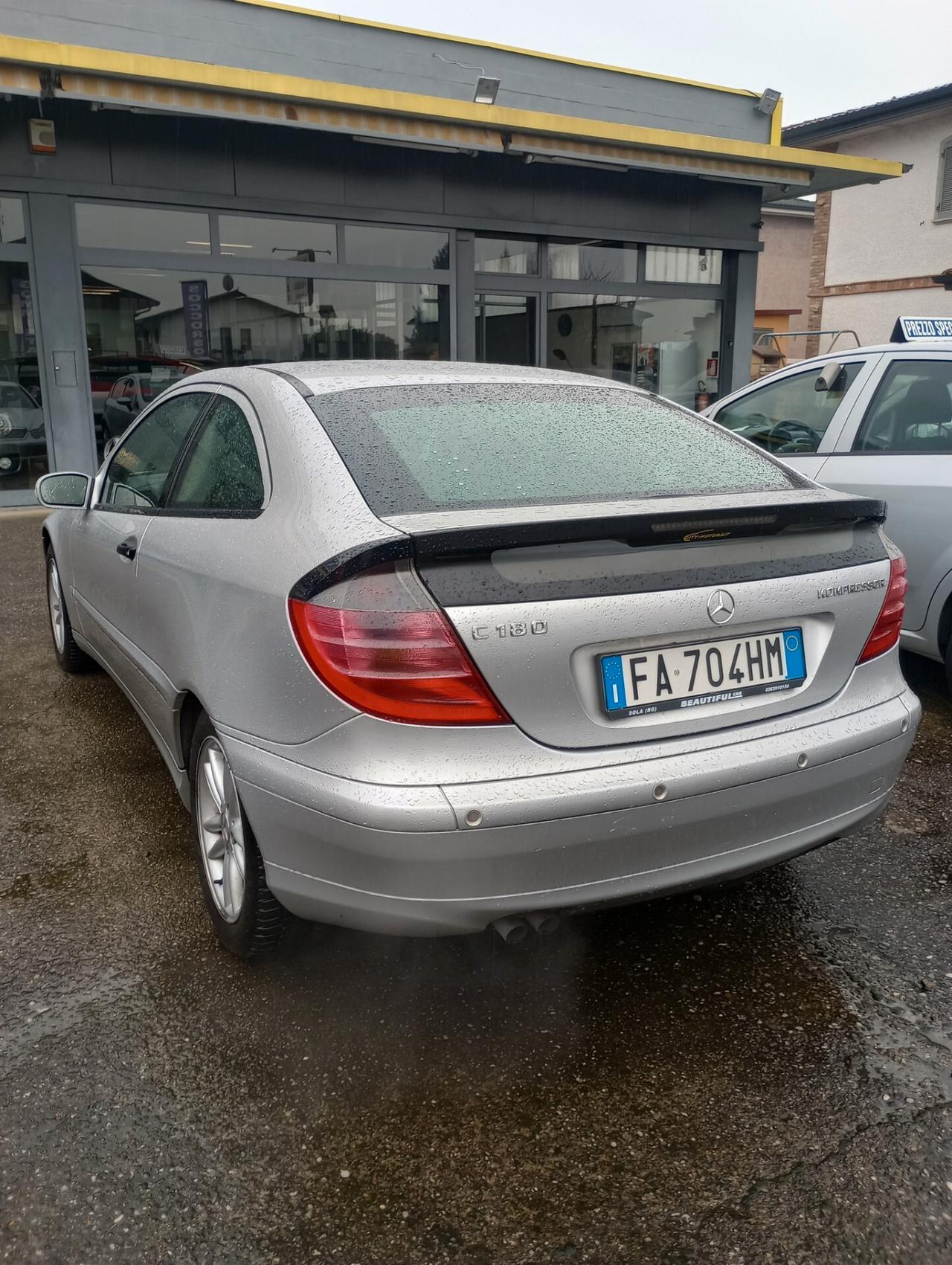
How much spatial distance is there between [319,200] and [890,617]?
10057 mm

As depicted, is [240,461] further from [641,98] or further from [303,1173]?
[641,98]

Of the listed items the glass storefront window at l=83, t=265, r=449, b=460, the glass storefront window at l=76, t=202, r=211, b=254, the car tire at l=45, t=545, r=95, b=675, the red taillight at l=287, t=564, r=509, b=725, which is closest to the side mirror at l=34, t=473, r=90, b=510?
the car tire at l=45, t=545, r=95, b=675

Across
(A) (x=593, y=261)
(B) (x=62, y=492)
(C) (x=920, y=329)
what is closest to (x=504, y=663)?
(B) (x=62, y=492)

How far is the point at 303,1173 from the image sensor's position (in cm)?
191

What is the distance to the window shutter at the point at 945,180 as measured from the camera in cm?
2052

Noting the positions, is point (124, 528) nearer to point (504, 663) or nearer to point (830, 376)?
point (504, 663)

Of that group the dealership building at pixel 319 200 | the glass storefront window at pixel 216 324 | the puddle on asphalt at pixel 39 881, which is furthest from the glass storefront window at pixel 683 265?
the puddle on asphalt at pixel 39 881

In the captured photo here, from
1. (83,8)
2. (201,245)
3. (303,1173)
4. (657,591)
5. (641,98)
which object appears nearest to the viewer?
(303,1173)

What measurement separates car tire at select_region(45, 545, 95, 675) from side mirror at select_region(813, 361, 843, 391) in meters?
3.71

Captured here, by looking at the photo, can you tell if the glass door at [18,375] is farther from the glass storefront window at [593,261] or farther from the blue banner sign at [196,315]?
the glass storefront window at [593,261]

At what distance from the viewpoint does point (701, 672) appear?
2.14 m

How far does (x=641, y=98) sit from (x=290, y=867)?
1358 cm

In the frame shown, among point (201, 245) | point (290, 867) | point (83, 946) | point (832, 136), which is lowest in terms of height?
point (83, 946)

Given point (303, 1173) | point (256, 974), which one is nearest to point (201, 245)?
point (256, 974)
